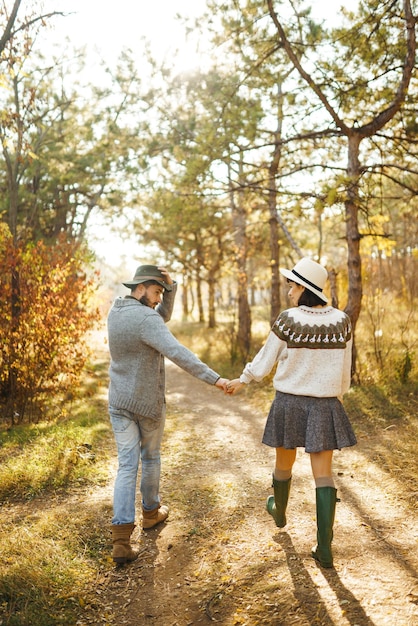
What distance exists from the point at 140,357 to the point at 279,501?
1413mm

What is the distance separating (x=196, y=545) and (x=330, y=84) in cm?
582

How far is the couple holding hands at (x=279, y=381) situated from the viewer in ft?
10.4

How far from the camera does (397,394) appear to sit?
707 centimetres

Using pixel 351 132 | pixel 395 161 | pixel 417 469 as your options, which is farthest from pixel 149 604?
pixel 395 161

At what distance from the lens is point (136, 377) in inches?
136

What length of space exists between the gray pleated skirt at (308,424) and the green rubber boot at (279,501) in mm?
356

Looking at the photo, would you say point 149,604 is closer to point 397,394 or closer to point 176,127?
point 397,394

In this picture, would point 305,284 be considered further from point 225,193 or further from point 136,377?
point 225,193

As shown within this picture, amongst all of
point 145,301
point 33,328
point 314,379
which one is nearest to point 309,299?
point 314,379

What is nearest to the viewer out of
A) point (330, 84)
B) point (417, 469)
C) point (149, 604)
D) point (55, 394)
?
point (149, 604)

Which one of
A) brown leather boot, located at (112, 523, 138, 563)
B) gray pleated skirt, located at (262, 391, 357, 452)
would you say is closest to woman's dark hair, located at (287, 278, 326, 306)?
gray pleated skirt, located at (262, 391, 357, 452)

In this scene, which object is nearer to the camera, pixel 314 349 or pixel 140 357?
pixel 314 349

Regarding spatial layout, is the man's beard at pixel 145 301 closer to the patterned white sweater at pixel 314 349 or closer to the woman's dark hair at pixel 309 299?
the patterned white sweater at pixel 314 349

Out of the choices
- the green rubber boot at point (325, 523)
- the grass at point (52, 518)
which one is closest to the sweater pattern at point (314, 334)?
the green rubber boot at point (325, 523)
